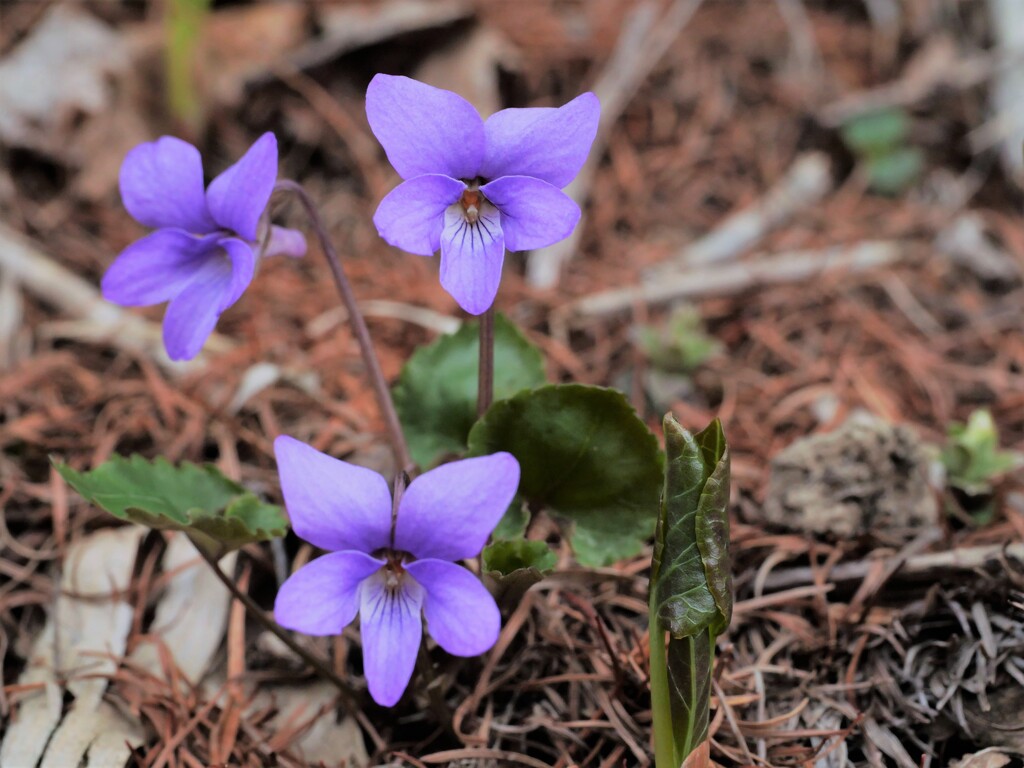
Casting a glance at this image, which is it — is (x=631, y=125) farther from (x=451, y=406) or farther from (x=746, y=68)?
(x=451, y=406)

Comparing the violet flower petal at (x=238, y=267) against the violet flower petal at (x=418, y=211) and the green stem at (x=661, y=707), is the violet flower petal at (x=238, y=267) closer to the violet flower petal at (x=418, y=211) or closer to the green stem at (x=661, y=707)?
the violet flower petal at (x=418, y=211)

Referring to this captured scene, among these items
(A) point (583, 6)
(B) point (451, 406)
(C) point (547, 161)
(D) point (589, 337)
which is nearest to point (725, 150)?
(A) point (583, 6)

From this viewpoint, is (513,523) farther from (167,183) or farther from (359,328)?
(167,183)

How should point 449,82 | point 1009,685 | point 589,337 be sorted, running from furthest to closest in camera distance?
1. point 449,82
2. point 589,337
3. point 1009,685

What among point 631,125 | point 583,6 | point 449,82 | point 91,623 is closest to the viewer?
point 91,623

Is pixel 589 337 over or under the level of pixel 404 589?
under

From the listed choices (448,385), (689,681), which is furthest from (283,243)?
(689,681)
